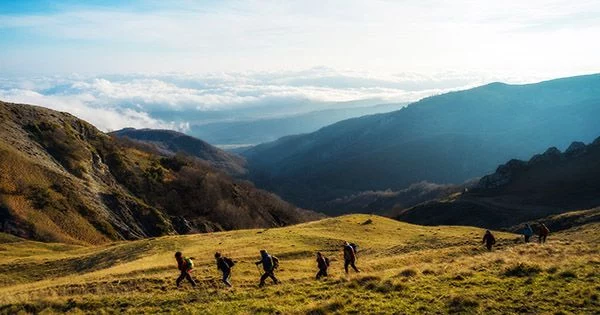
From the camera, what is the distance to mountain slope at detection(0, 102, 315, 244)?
321ft

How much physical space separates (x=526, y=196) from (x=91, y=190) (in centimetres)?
14187

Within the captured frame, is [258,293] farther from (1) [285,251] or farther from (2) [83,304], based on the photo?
(1) [285,251]

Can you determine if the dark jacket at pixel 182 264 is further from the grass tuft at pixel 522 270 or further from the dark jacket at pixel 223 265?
the grass tuft at pixel 522 270

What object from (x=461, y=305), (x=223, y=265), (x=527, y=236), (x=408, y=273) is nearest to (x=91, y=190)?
(x=223, y=265)

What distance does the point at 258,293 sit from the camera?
91.3ft

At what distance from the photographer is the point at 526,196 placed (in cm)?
17600

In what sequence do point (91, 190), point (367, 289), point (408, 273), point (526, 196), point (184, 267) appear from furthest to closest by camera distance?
point (526, 196), point (91, 190), point (184, 267), point (408, 273), point (367, 289)

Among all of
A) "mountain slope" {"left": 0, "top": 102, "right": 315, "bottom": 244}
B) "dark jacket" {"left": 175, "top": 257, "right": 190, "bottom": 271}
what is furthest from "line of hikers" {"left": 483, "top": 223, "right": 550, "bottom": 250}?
"mountain slope" {"left": 0, "top": 102, "right": 315, "bottom": 244}

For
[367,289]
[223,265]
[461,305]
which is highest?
[223,265]

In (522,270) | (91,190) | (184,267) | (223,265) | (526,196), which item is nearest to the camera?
(522,270)

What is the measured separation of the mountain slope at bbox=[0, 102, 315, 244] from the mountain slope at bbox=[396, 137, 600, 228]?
67.2 m

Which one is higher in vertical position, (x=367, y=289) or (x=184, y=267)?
(x=184, y=267)

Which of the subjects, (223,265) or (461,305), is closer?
(461,305)

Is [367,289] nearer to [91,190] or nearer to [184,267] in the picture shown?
[184,267]
